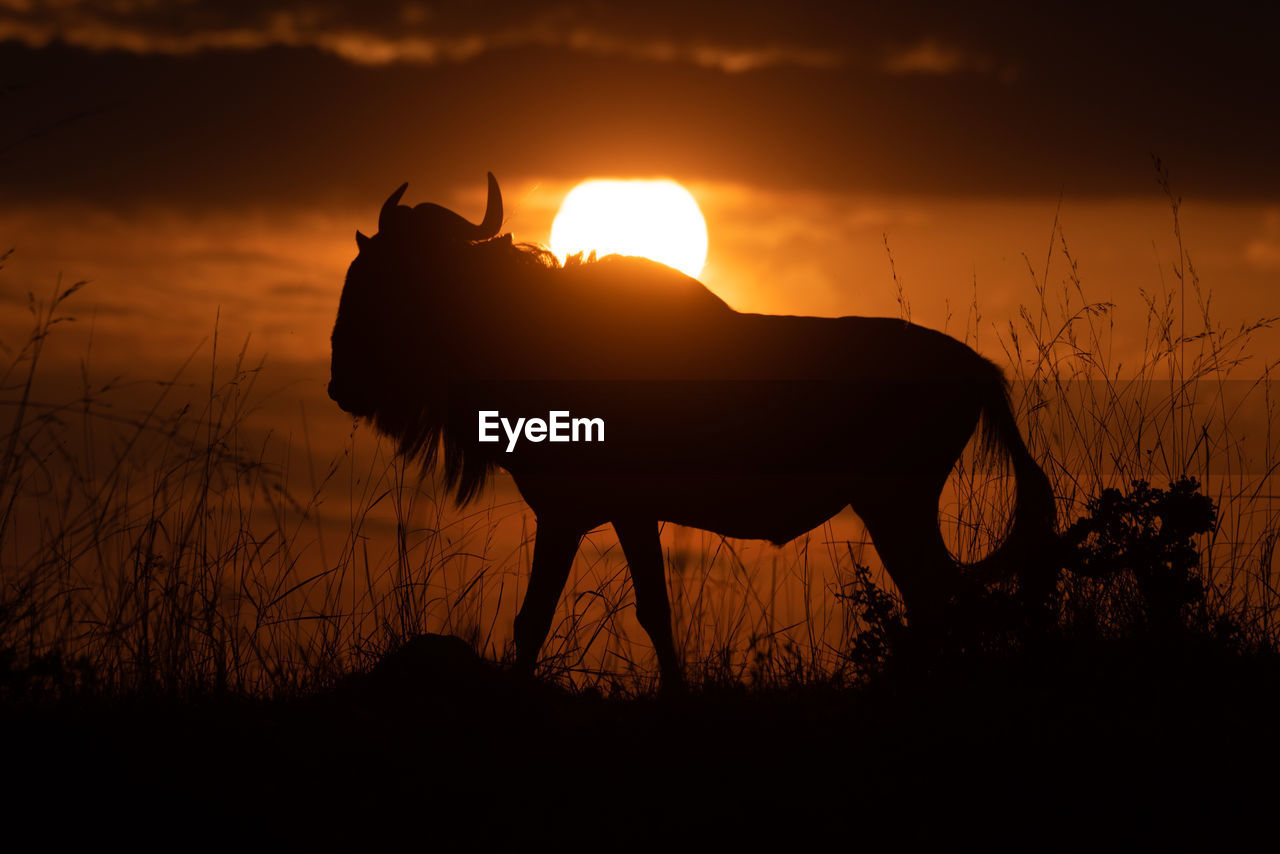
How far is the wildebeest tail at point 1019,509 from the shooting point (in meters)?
4.30

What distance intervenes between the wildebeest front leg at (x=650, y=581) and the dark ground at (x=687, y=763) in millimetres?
775

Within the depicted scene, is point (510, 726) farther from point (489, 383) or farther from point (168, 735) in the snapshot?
point (489, 383)

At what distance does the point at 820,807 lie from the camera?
104 inches

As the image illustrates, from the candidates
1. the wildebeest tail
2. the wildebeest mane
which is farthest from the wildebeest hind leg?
the wildebeest mane

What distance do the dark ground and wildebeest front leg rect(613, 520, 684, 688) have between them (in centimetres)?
77

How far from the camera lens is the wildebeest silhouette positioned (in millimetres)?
4832

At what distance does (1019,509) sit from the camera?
488cm

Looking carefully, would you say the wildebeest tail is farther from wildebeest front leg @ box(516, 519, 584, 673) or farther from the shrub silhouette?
wildebeest front leg @ box(516, 519, 584, 673)

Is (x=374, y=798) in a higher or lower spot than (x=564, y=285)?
lower

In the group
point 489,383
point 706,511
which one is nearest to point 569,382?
point 489,383

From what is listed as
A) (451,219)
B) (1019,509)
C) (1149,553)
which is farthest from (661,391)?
(1149,553)

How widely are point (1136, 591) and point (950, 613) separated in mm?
850

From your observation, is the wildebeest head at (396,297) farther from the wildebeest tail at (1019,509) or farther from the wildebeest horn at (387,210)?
the wildebeest tail at (1019,509)

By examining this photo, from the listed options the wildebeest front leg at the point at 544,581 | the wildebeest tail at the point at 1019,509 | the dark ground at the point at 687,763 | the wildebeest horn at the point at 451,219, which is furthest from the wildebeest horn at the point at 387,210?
the wildebeest tail at the point at 1019,509
